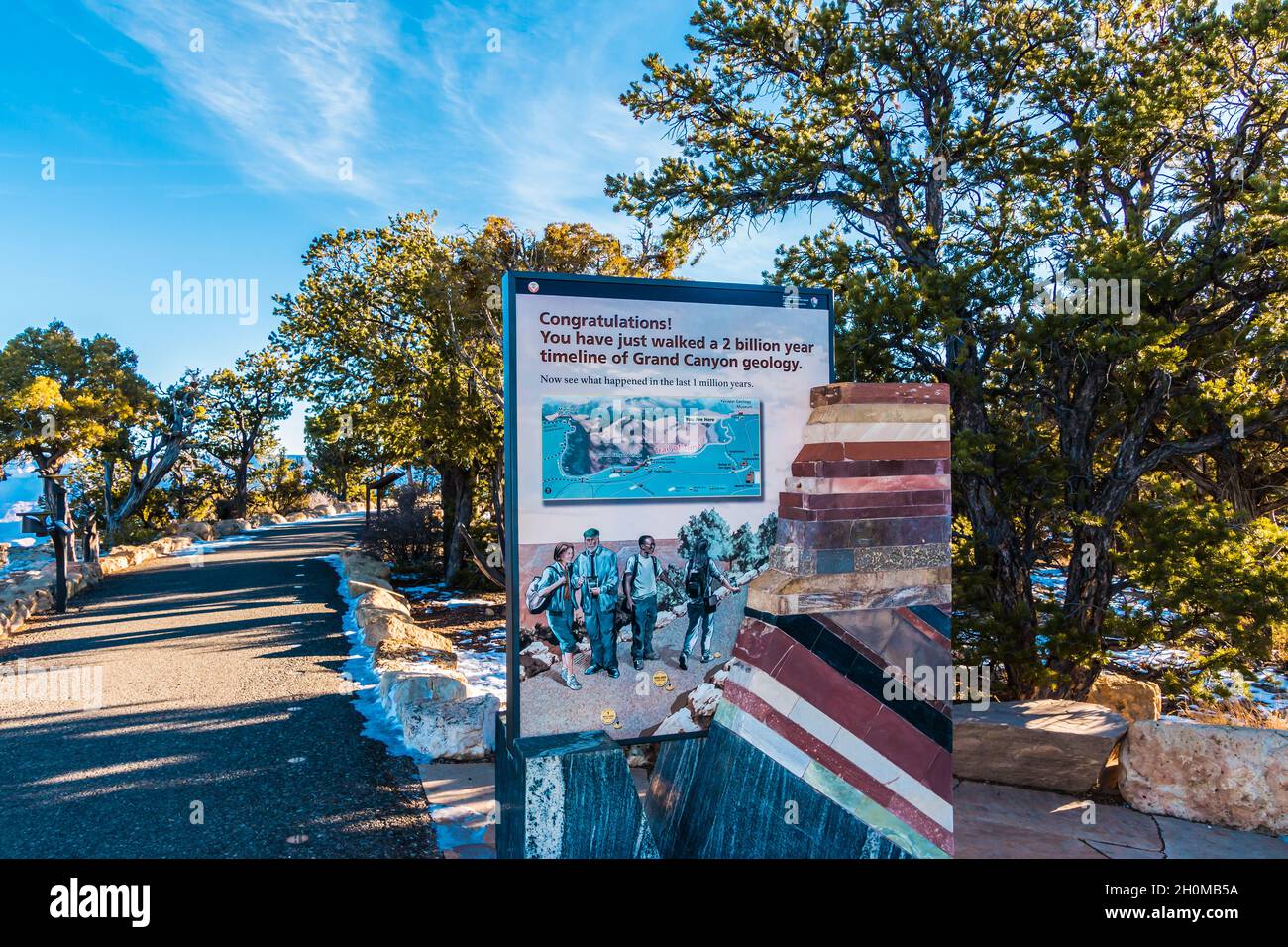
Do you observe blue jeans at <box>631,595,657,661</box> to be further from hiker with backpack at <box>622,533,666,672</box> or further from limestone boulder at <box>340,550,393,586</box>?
limestone boulder at <box>340,550,393,586</box>

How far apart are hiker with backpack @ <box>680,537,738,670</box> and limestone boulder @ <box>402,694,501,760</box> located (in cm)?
233

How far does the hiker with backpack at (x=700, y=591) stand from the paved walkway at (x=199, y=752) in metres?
1.77

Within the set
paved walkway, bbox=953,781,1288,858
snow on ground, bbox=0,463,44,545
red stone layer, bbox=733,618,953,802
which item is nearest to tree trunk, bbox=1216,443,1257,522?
paved walkway, bbox=953,781,1288,858

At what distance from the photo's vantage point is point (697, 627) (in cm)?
340

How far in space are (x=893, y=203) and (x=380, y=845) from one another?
6.23m

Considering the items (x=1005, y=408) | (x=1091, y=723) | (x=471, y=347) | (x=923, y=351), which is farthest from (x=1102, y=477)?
(x=471, y=347)

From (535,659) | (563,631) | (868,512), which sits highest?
(868,512)

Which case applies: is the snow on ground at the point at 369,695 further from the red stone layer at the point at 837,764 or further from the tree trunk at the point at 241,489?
the tree trunk at the point at 241,489

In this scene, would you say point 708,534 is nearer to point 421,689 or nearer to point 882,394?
point 882,394

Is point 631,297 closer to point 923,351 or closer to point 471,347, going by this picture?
point 923,351

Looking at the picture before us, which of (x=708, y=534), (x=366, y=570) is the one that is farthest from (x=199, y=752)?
(x=366, y=570)

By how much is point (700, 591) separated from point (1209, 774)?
3.09 metres

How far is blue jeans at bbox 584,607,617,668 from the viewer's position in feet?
10.4

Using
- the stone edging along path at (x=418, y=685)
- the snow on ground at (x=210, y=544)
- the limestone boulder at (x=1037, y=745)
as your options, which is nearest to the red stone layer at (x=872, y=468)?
the limestone boulder at (x=1037, y=745)
